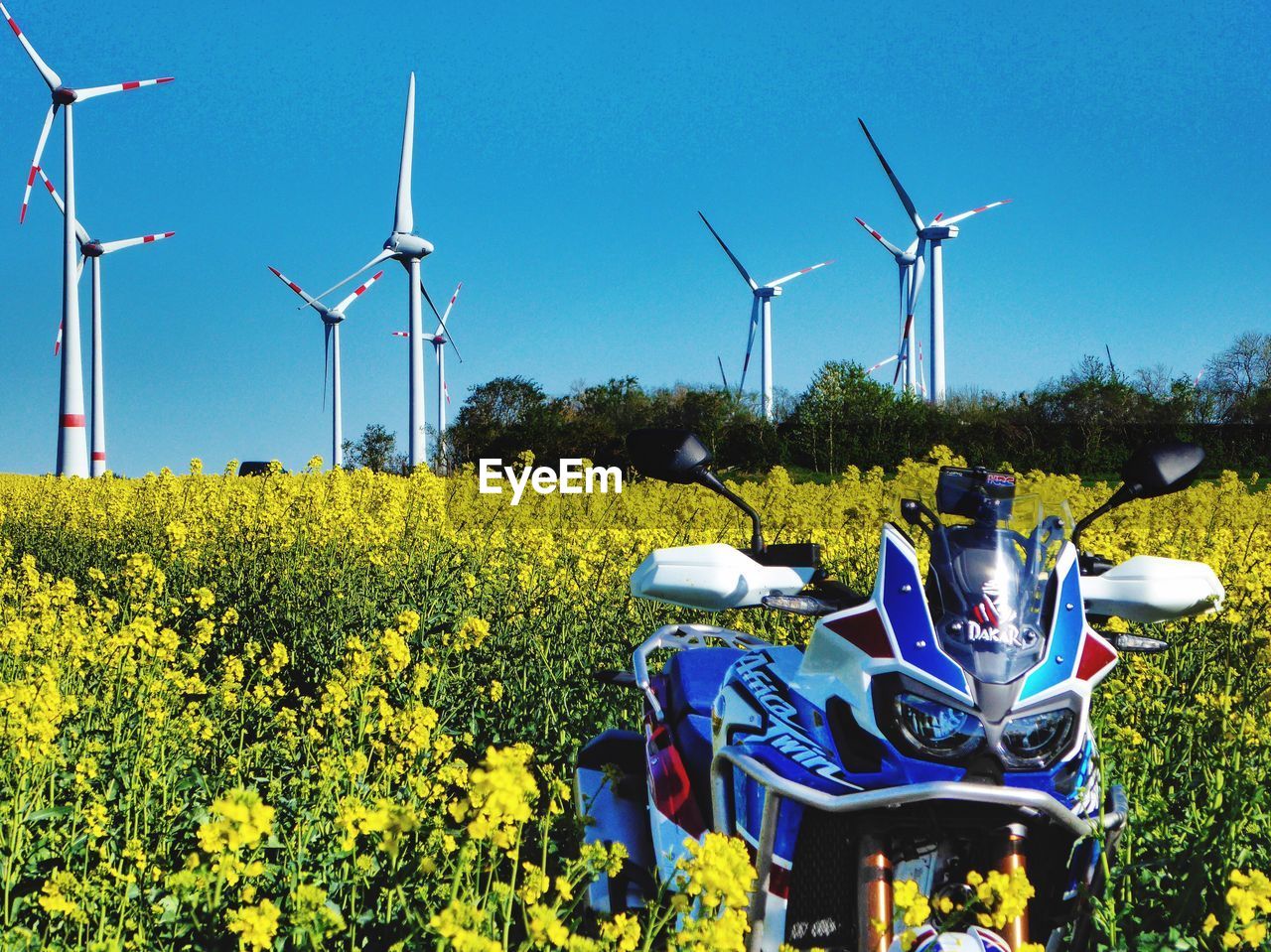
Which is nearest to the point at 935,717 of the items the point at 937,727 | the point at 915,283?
the point at 937,727

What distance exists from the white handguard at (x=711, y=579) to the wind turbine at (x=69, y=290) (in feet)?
98.9

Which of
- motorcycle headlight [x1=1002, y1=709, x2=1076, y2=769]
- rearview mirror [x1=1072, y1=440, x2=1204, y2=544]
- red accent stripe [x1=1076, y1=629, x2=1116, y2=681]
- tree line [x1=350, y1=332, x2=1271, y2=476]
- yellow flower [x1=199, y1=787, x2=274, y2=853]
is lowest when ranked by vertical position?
yellow flower [x1=199, y1=787, x2=274, y2=853]

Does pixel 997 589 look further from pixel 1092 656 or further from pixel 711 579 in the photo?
pixel 711 579

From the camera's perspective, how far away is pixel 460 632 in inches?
189

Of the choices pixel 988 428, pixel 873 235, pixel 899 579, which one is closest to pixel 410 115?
pixel 988 428

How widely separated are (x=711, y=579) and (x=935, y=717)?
0.66m

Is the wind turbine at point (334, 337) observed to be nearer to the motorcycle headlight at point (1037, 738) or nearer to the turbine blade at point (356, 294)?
the turbine blade at point (356, 294)

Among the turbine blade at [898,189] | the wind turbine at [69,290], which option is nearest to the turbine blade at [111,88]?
the wind turbine at [69,290]

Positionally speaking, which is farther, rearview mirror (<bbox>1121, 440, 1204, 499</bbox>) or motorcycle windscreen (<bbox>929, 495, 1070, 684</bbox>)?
rearview mirror (<bbox>1121, 440, 1204, 499</bbox>)

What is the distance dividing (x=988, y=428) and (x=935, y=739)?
31.0 metres

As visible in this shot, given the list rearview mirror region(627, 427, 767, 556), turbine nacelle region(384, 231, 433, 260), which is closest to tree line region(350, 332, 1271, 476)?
turbine nacelle region(384, 231, 433, 260)

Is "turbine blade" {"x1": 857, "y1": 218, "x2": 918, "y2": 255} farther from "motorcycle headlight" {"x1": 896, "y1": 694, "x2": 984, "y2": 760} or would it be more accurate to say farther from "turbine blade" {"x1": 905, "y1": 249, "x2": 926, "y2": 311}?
"motorcycle headlight" {"x1": 896, "y1": 694, "x2": 984, "y2": 760}

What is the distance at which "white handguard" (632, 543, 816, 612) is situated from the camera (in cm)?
242

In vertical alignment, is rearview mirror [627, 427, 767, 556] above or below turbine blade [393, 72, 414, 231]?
below
